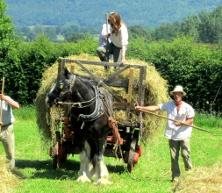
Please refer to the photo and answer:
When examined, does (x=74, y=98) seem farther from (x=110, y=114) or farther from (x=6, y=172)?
(x=6, y=172)

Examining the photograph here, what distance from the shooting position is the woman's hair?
14578 millimetres

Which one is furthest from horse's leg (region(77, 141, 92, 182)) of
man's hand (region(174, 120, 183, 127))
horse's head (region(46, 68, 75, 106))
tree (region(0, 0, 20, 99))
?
tree (region(0, 0, 20, 99))

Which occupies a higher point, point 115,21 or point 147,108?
point 115,21

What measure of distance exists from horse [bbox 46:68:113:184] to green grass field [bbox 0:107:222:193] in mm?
392

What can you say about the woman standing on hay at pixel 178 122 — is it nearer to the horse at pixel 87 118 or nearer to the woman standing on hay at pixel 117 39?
the horse at pixel 87 118

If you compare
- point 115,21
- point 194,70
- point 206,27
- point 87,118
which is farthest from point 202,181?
point 206,27

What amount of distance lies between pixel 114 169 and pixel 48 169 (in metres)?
1.56

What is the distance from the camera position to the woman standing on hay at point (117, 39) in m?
14.8

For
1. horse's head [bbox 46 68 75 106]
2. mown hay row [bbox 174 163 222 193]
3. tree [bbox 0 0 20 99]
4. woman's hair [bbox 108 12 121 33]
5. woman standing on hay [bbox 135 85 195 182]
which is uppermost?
woman's hair [bbox 108 12 121 33]

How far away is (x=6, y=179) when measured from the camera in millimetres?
12500

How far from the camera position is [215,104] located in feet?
96.9

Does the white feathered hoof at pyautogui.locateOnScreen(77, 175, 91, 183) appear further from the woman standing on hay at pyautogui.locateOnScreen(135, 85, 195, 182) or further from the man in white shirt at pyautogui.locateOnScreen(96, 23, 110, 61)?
the man in white shirt at pyautogui.locateOnScreen(96, 23, 110, 61)

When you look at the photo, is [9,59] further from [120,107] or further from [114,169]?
[120,107]

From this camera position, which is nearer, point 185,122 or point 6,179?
point 6,179
